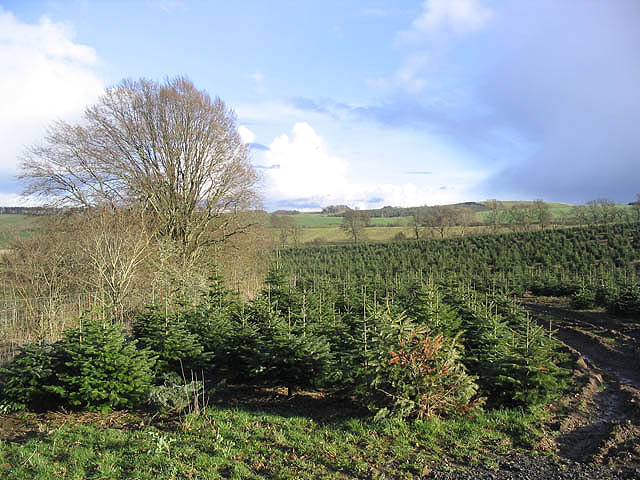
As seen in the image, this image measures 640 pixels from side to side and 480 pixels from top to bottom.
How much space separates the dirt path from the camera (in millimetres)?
5348

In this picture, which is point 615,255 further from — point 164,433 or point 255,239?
point 164,433

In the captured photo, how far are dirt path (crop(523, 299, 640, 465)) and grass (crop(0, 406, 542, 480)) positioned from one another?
21.6 inches

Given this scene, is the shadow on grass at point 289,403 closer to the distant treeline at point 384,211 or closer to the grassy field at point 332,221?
the grassy field at point 332,221

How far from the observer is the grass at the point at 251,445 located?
458 centimetres

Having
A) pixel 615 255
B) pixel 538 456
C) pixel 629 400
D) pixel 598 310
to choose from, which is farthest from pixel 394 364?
pixel 615 255

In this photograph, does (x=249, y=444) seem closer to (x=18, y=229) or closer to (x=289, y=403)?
(x=289, y=403)

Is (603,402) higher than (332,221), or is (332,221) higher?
(332,221)

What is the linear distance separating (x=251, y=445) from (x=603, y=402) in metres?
6.56

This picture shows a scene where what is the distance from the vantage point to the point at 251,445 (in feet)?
17.3

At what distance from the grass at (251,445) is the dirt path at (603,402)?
549mm

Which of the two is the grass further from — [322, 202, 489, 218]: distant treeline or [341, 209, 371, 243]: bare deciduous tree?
[322, 202, 489, 218]: distant treeline

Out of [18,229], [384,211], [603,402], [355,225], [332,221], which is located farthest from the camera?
[384,211]

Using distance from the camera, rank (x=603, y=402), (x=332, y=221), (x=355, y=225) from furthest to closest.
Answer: (x=332, y=221), (x=355, y=225), (x=603, y=402)

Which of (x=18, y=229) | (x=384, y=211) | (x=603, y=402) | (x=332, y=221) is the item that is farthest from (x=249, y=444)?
(x=384, y=211)
